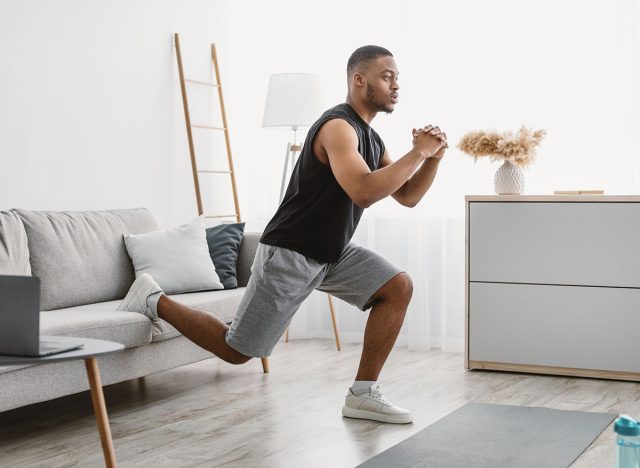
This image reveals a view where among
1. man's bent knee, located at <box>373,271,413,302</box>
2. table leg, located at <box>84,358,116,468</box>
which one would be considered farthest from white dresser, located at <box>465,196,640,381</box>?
table leg, located at <box>84,358,116,468</box>

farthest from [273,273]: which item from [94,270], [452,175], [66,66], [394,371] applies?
[452,175]

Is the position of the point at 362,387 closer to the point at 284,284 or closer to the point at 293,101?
the point at 284,284

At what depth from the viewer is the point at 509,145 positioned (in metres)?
4.22

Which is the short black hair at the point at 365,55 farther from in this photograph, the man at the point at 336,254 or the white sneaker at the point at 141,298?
the white sneaker at the point at 141,298

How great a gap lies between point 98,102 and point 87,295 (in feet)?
3.75

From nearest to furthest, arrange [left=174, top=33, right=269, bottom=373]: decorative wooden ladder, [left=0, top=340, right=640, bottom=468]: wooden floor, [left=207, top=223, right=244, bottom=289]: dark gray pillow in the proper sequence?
[left=0, top=340, right=640, bottom=468]: wooden floor, [left=207, top=223, right=244, bottom=289]: dark gray pillow, [left=174, top=33, right=269, bottom=373]: decorative wooden ladder

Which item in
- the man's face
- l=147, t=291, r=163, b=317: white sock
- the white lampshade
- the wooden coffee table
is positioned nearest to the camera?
the wooden coffee table

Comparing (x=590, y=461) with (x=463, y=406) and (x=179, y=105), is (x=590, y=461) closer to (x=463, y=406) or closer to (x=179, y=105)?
(x=463, y=406)

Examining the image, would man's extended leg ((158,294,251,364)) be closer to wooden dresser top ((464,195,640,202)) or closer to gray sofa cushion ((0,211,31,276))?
gray sofa cushion ((0,211,31,276))

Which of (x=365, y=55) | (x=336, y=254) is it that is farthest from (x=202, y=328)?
(x=365, y=55)

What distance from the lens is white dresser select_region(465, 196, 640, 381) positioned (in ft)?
13.1

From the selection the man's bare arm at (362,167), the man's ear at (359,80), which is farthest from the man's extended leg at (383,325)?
the man's ear at (359,80)

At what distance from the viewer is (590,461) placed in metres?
2.66

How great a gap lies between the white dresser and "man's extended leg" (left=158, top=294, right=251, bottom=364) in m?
1.47
